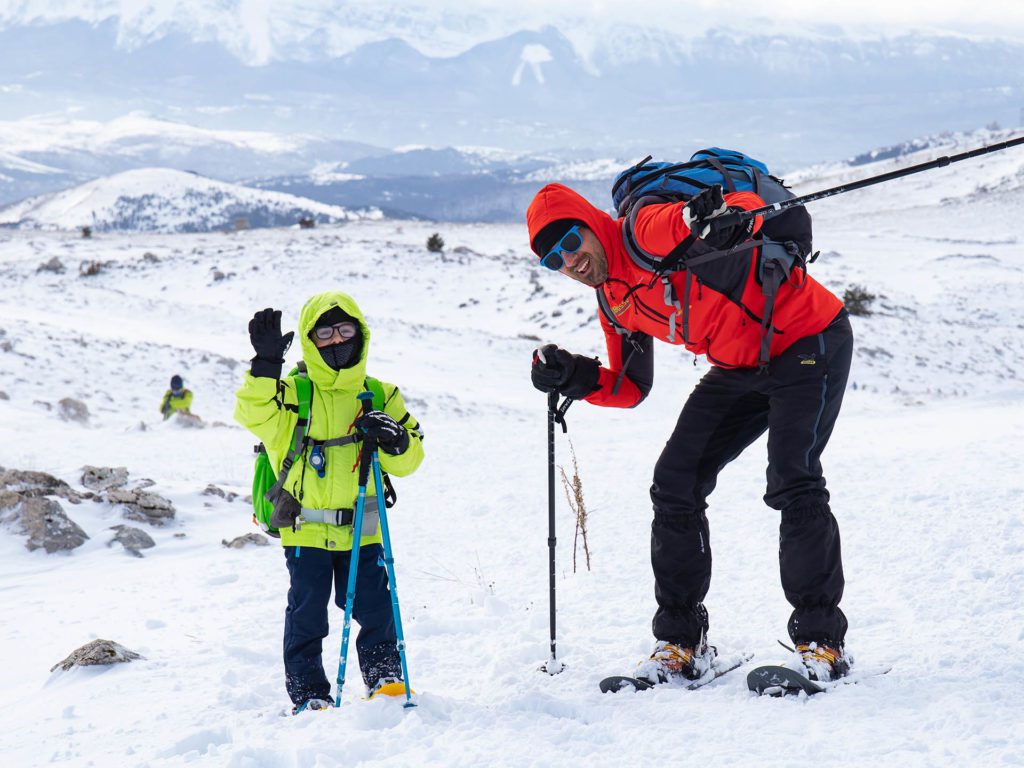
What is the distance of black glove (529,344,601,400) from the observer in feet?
13.8

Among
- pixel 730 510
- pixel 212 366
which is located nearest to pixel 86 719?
pixel 730 510

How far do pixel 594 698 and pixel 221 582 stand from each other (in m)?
3.83

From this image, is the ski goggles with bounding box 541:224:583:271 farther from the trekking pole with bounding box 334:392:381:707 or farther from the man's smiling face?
the trekking pole with bounding box 334:392:381:707

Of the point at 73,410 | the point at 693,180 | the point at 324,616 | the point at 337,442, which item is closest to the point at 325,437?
the point at 337,442

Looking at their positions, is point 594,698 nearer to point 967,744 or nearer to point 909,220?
point 967,744

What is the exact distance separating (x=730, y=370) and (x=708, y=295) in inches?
18.7

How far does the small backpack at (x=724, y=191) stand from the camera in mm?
3527

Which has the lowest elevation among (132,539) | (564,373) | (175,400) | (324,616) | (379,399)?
(132,539)

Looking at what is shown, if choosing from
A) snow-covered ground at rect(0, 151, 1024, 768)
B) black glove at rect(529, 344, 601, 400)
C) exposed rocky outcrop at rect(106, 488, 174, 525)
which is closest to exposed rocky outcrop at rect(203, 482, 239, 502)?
snow-covered ground at rect(0, 151, 1024, 768)

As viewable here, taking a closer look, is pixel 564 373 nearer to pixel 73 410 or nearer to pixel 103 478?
pixel 103 478

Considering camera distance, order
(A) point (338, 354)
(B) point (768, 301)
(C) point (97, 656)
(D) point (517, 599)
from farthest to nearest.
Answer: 1. (D) point (517, 599)
2. (C) point (97, 656)
3. (A) point (338, 354)
4. (B) point (768, 301)

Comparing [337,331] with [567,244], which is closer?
[567,244]

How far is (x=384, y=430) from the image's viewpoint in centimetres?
394

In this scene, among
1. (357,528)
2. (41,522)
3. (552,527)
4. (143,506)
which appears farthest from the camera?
(143,506)
